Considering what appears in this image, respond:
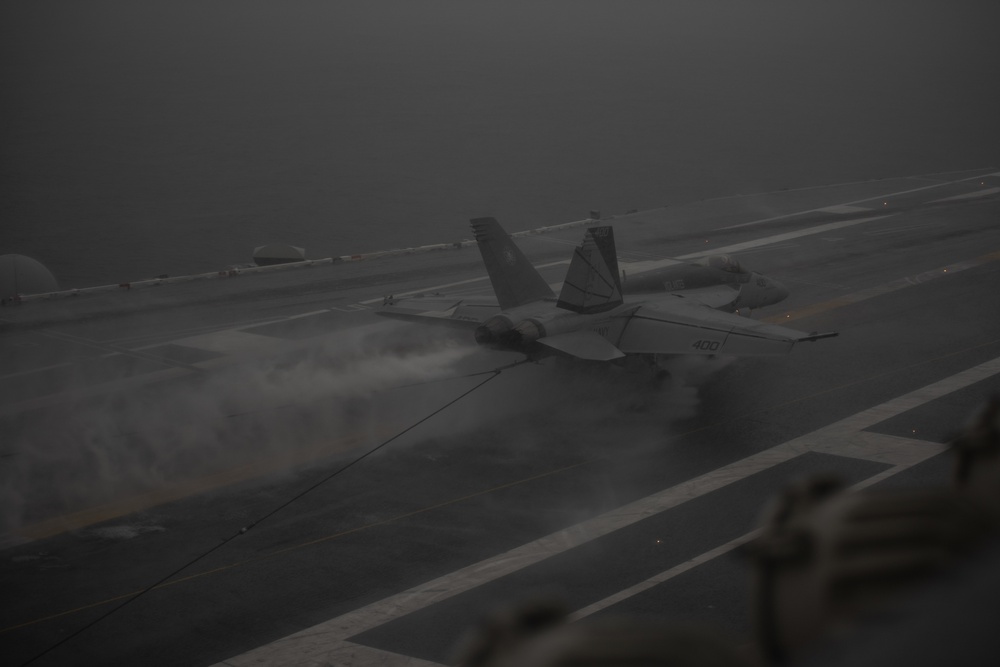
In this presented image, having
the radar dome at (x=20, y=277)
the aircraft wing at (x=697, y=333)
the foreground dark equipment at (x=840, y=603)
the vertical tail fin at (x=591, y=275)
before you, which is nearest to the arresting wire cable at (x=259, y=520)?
the vertical tail fin at (x=591, y=275)

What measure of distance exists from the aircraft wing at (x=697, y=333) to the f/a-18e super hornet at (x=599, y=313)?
27 millimetres

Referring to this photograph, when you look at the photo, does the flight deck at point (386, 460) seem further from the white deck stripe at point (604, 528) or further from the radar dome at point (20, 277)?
the radar dome at point (20, 277)

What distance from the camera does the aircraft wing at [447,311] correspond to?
29.5 metres

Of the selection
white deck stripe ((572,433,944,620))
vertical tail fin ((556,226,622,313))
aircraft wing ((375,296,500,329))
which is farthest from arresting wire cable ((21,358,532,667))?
white deck stripe ((572,433,944,620))

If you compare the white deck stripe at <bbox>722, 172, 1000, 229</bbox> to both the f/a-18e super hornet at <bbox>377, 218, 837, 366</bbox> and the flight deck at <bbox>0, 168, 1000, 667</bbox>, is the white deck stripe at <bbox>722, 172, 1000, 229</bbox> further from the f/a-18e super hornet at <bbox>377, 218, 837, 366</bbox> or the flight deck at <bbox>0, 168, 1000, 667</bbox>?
the f/a-18e super hornet at <bbox>377, 218, 837, 366</bbox>

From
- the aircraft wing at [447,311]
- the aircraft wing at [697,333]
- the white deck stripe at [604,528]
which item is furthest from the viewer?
the aircraft wing at [447,311]

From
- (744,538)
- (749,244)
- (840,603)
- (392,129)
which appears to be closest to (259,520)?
(744,538)

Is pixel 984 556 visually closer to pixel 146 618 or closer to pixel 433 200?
pixel 146 618

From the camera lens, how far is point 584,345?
2609 cm

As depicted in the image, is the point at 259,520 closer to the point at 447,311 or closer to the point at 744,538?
the point at 744,538


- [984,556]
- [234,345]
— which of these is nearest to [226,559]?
[234,345]

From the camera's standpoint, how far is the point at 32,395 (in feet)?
95.0

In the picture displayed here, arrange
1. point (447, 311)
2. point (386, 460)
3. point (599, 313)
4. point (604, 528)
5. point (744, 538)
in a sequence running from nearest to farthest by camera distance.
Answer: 1. point (744, 538)
2. point (604, 528)
3. point (386, 460)
4. point (599, 313)
5. point (447, 311)

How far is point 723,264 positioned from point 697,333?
5564mm
